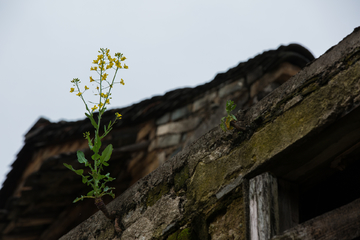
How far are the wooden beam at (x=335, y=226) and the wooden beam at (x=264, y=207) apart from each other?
11 cm

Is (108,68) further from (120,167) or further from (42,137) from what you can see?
(42,137)

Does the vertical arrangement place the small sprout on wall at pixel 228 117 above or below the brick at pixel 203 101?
below

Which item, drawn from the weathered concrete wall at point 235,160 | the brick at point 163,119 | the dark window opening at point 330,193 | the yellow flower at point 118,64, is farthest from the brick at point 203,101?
the dark window opening at point 330,193

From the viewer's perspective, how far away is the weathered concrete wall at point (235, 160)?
53.1 inches

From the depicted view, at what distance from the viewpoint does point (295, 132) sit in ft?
4.52

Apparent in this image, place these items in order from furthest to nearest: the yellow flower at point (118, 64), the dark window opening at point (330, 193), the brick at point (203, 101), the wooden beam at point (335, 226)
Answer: the brick at point (203, 101)
the yellow flower at point (118, 64)
the dark window opening at point (330, 193)
the wooden beam at point (335, 226)

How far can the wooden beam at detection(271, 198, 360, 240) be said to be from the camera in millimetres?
1073

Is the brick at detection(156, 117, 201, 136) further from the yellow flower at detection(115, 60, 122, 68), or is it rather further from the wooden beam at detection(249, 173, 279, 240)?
the wooden beam at detection(249, 173, 279, 240)

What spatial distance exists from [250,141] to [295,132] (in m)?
0.25

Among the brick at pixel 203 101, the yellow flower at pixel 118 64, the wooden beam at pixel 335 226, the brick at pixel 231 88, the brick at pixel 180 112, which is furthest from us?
the brick at pixel 180 112

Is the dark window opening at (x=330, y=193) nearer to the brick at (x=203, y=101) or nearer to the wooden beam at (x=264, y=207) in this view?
the wooden beam at (x=264, y=207)

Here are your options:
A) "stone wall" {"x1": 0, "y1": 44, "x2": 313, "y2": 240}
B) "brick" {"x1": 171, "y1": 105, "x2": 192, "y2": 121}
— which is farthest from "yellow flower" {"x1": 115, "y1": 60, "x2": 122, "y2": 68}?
"brick" {"x1": 171, "y1": 105, "x2": 192, "y2": 121}

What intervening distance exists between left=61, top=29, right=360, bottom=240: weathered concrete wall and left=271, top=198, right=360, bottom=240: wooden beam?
260 millimetres

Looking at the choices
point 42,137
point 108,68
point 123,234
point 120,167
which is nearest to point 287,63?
point 120,167
